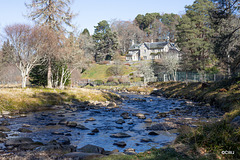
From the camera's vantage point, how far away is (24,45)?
23.4 metres

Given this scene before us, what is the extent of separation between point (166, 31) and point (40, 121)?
107 meters

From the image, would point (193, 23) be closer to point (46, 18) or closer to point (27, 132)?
point (46, 18)

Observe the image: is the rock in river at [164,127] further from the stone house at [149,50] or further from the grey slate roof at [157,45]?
the grey slate roof at [157,45]

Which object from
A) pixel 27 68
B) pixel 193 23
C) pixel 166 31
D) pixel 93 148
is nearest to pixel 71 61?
pixel 27 68

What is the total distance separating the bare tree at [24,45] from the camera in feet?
75.5

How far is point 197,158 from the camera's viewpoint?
5414mm

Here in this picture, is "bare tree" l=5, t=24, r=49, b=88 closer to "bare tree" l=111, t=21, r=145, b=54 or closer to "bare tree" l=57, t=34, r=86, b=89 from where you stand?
"bare tree" l=57, t=34, r=86, b=89

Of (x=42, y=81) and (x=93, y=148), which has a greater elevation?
(x=42, y=81)

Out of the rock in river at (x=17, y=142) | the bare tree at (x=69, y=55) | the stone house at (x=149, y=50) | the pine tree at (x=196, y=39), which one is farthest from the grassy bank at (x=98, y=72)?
the rock in river at (x=17, y=142)

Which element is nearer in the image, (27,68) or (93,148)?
(93,148)

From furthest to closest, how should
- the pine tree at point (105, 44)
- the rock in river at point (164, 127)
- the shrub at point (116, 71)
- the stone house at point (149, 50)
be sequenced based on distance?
1. the pine tree at point (105, 44)
2. the stone house at point (149, 50)
3. the shrub at point (116, 71)
4. the rock in river at point (164, 127)

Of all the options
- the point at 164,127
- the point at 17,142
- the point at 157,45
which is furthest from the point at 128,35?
the point at 17,142

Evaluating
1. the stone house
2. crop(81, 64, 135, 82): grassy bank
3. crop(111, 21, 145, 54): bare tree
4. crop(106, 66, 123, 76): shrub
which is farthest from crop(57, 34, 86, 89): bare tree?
crop(111, 21, 145, 54): bare tree

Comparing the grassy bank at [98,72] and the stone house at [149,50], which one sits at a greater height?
the stone house at [149,50]
